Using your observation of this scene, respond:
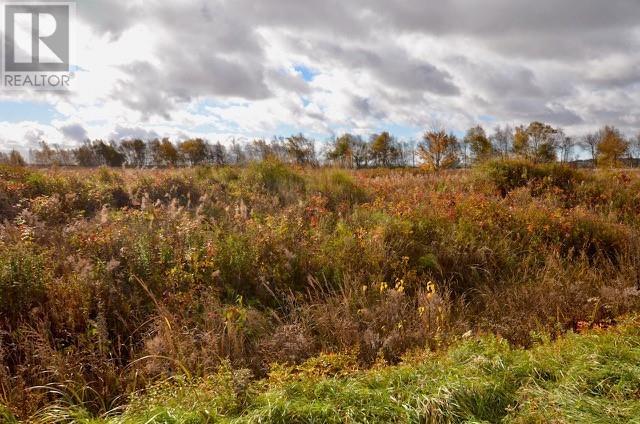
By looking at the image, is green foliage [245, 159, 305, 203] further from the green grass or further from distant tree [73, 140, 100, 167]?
distant tree [73, 140, 100, 167]

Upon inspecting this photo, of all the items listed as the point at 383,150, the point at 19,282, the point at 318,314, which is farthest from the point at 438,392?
the point at 383,150

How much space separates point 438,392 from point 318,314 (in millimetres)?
1882

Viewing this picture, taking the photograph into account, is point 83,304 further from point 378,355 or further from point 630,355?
point 630,355

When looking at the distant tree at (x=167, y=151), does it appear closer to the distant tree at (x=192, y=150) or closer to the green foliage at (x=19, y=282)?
the distant tree at (x=192, y=150)

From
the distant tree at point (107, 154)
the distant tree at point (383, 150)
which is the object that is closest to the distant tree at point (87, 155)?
the distant tree at point (107, 154)

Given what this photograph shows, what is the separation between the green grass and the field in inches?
0.6

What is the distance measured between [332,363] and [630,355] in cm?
248

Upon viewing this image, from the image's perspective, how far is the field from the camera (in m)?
2.85

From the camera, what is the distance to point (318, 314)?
14.6 ft

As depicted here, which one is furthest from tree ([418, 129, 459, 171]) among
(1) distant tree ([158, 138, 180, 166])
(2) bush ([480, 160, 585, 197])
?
(1) distant tree ([158, 138, 180, 166])

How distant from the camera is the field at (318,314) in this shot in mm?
2852

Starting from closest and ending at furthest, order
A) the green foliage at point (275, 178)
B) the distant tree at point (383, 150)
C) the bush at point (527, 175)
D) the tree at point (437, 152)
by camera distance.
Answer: the green foliage at point (275, 178), the bush at point (527, 175), the tree at point (437, 152), the distant tree at point (383, 150)

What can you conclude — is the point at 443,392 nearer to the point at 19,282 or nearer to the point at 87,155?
the point at 19,282

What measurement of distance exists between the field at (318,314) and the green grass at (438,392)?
1 cm
